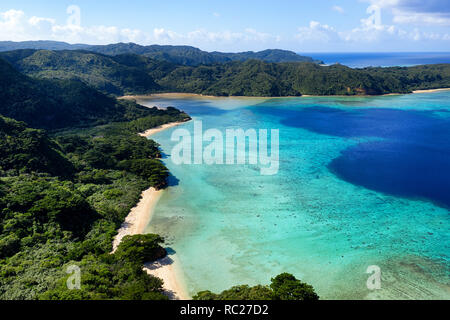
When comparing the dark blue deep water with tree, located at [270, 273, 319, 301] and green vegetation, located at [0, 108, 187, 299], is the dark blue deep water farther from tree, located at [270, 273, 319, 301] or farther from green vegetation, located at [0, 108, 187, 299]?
green vegetation, located at [0, 108, 187, 299]

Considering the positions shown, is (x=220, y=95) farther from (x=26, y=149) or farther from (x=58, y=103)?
(x=26, y=149)

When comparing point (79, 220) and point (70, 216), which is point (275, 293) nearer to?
point (79, 220)

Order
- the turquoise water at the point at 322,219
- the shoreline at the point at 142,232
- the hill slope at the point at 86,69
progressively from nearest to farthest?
the shoreline at the point at 142,232, the turquoise water at the point at 322,219, the hill slope at the point at 86,69

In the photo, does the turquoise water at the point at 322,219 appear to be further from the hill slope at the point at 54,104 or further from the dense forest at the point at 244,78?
the dense forest at the point at 244,78

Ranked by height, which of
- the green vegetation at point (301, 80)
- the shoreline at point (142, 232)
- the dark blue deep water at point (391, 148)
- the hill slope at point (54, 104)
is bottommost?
the shoreline at point (142, 232)

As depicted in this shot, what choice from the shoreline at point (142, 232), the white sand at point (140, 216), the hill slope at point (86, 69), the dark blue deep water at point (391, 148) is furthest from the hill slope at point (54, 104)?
the dark blue deep water at point (391, 148)

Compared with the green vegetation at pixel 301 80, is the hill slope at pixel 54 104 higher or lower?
lower

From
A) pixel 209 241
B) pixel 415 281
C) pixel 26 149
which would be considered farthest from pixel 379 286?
pixel 26 149

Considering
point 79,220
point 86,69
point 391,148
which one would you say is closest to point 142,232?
point 79,220
